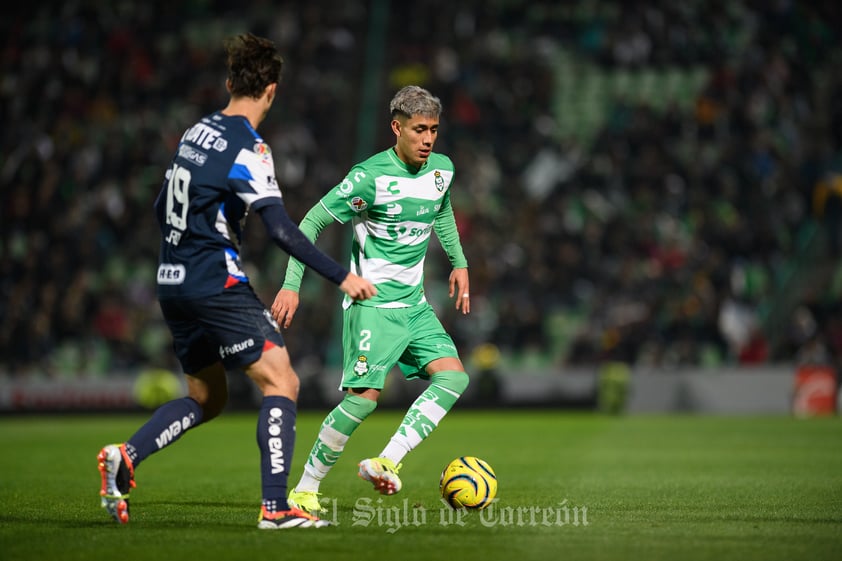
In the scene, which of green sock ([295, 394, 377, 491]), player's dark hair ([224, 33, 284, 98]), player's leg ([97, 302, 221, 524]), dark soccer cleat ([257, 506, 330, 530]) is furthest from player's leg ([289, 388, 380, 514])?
player's dark hair ([224, 33, 284, 98])

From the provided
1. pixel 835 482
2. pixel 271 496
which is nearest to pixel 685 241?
pixel 835 482

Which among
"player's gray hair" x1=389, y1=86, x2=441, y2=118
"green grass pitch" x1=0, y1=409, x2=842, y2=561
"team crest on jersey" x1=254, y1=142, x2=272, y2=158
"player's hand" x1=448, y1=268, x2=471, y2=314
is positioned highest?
"player's gray hair" x1=389, y1=86, x2=441, y2=118

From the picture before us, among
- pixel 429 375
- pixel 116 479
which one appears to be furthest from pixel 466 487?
pixel 116 479

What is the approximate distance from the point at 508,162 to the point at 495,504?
1749cm

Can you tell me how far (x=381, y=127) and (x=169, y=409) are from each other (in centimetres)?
1980

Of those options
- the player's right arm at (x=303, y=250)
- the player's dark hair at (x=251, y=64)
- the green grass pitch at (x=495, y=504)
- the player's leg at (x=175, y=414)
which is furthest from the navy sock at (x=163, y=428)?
the player's dark hair at (x=251, y=64)

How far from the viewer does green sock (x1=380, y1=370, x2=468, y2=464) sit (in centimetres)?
723

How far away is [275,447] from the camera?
6172mm

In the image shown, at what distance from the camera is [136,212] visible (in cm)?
2312

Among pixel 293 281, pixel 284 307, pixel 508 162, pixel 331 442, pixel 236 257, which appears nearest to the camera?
pixel 236 257

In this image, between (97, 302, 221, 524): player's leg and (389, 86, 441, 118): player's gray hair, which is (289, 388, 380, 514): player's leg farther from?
(389, 86, 441, 118): player's gray hair

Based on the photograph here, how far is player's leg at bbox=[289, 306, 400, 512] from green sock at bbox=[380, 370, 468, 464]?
0.26 m

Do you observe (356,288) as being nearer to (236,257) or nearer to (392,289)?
(236,257)

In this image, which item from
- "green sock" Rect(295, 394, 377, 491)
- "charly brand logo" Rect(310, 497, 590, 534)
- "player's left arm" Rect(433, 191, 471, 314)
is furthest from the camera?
"player's left arm" Rect(433, 191, 471, 314)
